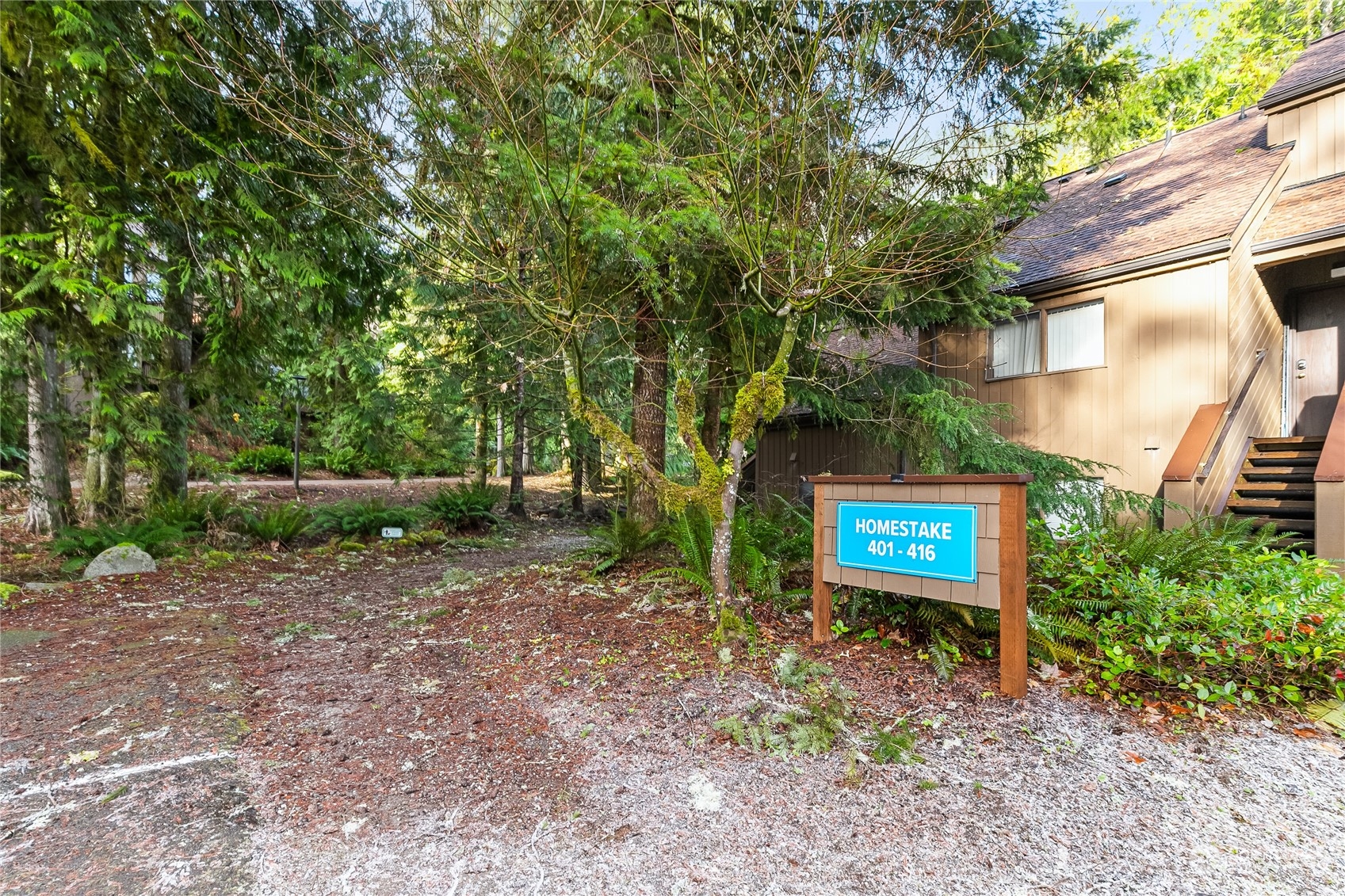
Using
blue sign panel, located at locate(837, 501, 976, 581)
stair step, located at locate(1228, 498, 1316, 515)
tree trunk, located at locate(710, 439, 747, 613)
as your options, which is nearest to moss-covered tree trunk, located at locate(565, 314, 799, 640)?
tree trunk, located at locate(710, 439, 747, 613)

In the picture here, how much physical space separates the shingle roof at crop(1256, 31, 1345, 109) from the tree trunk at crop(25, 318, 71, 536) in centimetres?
1525

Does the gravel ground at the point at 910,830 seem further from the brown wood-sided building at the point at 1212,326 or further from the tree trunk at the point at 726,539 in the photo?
the brown wood-sided building at the point at 1212,326

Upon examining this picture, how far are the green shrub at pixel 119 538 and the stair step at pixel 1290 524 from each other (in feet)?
39.4

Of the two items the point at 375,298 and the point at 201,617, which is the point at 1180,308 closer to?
the point at 375,298

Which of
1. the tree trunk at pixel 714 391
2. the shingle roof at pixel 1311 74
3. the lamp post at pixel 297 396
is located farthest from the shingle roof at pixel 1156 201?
the lamp post at pixel 297 396

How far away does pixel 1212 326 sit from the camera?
25.2ft

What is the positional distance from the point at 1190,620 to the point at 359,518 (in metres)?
9.86

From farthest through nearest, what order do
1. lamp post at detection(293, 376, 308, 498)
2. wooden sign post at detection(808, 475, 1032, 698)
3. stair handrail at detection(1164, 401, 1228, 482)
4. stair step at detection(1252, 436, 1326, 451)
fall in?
1. lamp post at detection(293, 376, 308, 498)
2. stair step at detection(1252, 436, 1326, 451)
3. stair handrail at detection(1164, 401, 1228, 482)
4. wooden sign post at detection(808, 475, 1032, 698)

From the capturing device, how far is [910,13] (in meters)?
4.36

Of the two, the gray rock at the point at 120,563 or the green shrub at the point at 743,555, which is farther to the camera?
the gray rock at the point at 120,563

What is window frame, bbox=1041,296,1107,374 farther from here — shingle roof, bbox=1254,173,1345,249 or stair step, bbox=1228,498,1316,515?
stair step, bbox=1228,498,1316,515

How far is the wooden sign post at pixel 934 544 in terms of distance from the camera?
129 inches

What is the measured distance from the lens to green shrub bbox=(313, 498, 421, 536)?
31.8 ft

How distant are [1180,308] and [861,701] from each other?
772 cm
